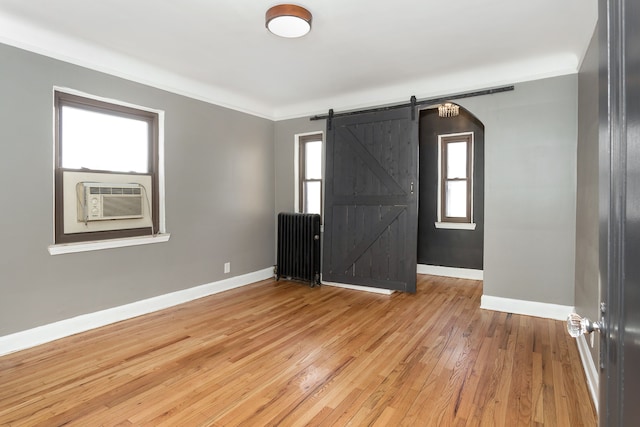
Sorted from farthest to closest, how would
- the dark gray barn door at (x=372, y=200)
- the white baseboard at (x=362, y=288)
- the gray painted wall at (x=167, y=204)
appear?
the white baseboard at (x=362, y=288) < the dark gray barn door at (x=372, y=200) < the gray painted wall at (x=167, y=204)

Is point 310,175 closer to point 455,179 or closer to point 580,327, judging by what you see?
point 455,179

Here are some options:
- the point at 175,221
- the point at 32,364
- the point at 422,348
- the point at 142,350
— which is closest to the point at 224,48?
the point at 175,221

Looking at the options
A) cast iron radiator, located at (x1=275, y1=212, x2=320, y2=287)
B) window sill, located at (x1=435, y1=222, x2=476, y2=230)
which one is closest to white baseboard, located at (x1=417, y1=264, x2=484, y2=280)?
window sill, located at (x1=435, y1=222, x2=476, y2=230)

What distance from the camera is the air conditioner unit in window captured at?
3.25 meters

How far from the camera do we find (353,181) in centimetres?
482

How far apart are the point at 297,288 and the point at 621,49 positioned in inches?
176

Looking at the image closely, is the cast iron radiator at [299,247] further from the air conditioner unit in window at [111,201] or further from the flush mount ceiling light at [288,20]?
the flush mount ceiling light at [288,20]

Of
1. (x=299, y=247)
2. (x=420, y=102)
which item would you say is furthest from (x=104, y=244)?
(x=420, y=102)

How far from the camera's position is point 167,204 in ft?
13.0

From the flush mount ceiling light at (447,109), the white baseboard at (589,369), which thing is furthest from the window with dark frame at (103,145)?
the white baseboard at (589,369)

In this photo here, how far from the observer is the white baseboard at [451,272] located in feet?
17.9

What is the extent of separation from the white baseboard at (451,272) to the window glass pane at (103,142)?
4.49 meters

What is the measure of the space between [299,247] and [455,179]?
2769mm

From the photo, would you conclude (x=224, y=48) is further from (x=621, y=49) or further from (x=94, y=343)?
(x=621, y=49)
